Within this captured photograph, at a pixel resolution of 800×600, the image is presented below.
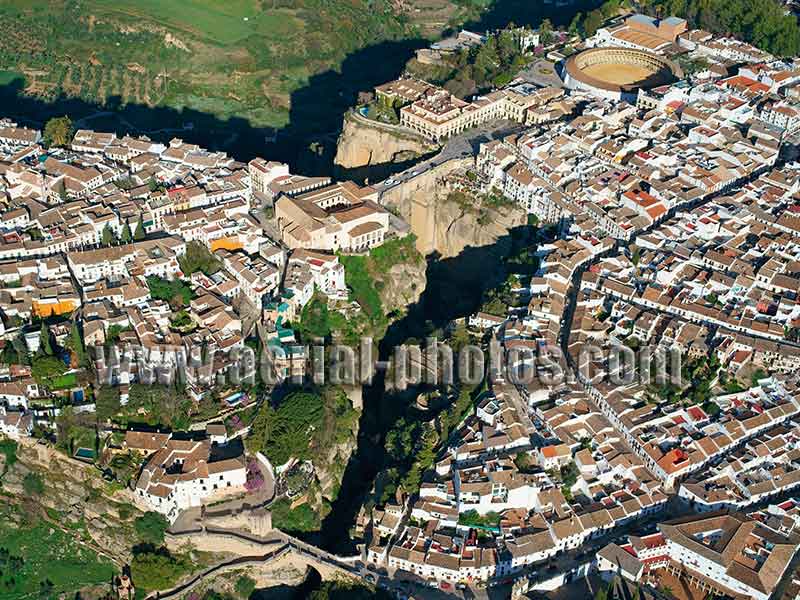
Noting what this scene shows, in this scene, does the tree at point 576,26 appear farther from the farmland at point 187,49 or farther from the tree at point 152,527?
the tree at point 152,527

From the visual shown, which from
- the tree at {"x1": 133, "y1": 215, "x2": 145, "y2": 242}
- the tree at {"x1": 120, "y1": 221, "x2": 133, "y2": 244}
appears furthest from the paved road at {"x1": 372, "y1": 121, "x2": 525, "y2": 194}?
the tree at {"x1": 120, "y1": 221, "x2": 133, "y2": 244}

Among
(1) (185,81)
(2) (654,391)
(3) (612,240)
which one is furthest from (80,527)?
(1) (185,81)

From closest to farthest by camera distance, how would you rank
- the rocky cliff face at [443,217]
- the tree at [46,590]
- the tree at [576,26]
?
the tree at [46,590] < the rocky cliff face at [443,217] < the tree at [576,26]

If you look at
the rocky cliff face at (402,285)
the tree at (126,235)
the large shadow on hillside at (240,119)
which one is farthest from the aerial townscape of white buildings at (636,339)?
the tree at (126,235)

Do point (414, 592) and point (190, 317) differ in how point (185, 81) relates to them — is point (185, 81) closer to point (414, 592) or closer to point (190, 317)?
point (190, 317)

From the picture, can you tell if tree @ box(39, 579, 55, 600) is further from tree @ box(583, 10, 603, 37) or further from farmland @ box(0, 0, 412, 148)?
tree @ box(583, 10, 603, 37)
